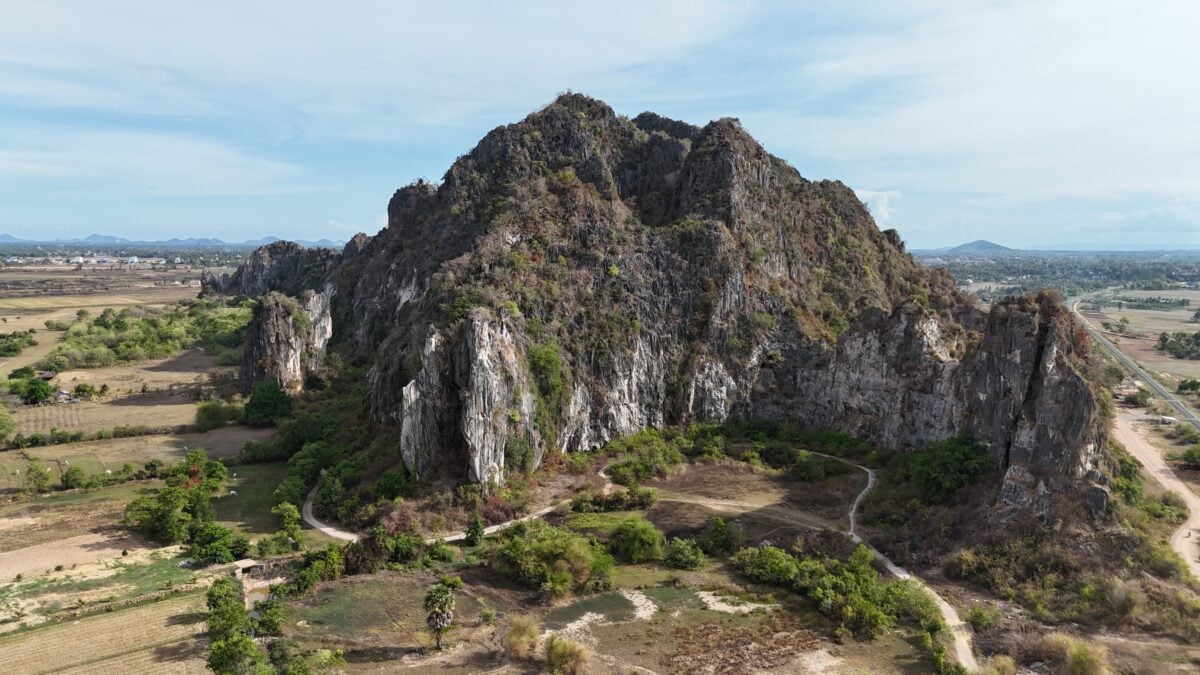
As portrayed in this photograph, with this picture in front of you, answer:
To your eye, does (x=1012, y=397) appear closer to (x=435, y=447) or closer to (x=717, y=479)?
(x=717, y=479)

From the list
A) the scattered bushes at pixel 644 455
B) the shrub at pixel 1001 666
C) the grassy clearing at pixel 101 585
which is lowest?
the grassy clearing at pixel 101 585

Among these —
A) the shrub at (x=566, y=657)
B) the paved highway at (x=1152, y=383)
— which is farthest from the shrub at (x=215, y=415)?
the paved highway at (x=1152, y=383)

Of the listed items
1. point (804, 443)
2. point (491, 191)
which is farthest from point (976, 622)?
point (491, 191)

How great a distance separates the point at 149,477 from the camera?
62.8m

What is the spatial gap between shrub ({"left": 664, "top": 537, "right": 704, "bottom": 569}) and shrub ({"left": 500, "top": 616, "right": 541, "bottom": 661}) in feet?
43.0

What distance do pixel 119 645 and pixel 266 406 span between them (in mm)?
45146

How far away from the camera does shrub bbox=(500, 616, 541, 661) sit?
36.4 m

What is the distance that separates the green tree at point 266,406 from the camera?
259 ft

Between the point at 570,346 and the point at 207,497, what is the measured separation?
113 feet

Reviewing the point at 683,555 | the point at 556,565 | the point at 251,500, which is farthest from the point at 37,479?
the point at 683,555

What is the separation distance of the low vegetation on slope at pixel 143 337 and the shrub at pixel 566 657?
308 feet

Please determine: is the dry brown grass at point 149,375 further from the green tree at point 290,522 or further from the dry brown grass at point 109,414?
the green tree at point 290,522

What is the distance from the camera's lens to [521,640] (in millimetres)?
36500

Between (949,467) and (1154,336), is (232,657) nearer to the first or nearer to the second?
(949,467)
